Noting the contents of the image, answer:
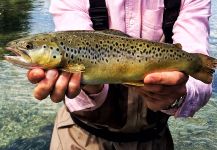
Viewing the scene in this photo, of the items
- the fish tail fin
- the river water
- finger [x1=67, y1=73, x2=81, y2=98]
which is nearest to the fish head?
finger [x1=67, y1=73, x2=81, y2=98]

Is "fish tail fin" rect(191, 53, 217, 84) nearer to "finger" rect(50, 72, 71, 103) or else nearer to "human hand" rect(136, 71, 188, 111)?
"human hand" rect(136, 71, 188, 111)

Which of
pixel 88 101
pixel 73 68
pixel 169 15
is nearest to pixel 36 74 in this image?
pixel 73 68

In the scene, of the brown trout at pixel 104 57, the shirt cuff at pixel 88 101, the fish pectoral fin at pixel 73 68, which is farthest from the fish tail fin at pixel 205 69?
the fish pectoral fin at pixel 73 68

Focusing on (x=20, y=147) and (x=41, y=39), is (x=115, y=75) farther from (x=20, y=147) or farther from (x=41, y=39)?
(x=20, y=147)

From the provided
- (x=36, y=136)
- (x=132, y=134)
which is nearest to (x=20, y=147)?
(x=36, y=136)

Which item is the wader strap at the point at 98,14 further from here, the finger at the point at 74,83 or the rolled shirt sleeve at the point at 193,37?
the finger at the point at 74,83
